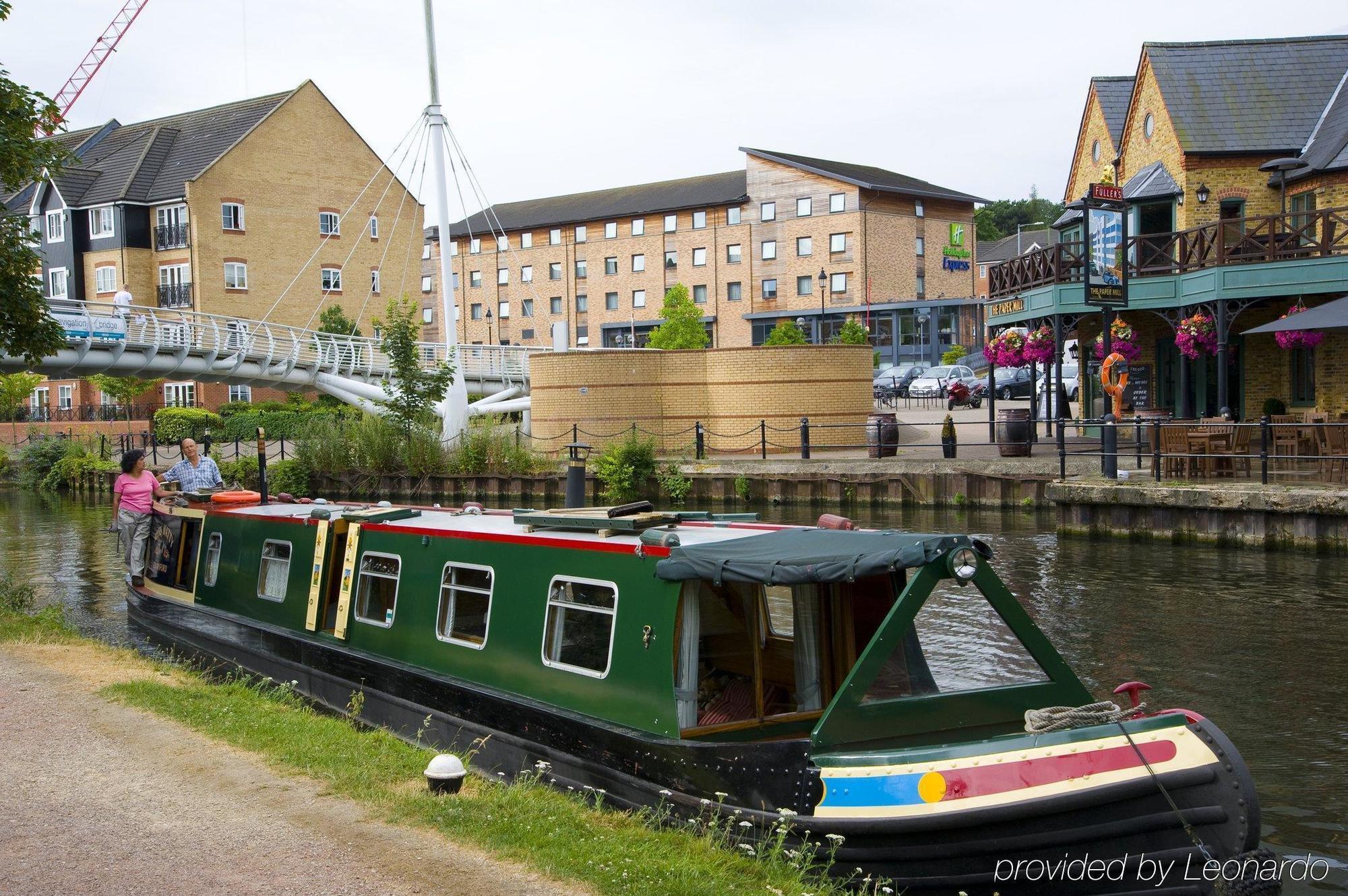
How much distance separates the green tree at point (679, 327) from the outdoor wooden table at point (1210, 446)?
26699 mm

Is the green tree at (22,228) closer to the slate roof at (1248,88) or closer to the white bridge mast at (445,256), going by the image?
the white bridge mast at (445,256)

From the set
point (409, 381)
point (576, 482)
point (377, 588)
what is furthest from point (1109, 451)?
point (409, 381)

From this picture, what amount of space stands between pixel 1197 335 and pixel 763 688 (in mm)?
18513

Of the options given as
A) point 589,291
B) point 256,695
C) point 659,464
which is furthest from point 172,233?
point 256,695

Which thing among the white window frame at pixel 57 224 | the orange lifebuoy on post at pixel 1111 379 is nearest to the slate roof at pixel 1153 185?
the orange lifebuoy on post at pixel 1111 379

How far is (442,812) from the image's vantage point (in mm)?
5750

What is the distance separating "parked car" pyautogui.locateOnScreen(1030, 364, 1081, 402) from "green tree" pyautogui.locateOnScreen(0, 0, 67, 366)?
27.6 m

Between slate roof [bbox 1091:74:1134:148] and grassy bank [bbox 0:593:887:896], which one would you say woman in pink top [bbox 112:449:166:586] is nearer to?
grassy bank [bbox 0:593:887:896]

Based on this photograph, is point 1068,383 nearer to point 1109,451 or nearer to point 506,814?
point 1109,451

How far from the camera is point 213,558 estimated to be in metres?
12.1

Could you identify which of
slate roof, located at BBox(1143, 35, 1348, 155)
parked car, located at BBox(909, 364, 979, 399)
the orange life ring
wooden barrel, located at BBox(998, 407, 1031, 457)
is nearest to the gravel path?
the orange life ring

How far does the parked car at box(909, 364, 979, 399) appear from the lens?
4209cm

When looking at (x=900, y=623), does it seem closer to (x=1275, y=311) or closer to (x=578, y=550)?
(x=578, y=550)

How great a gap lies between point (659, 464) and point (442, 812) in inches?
776
